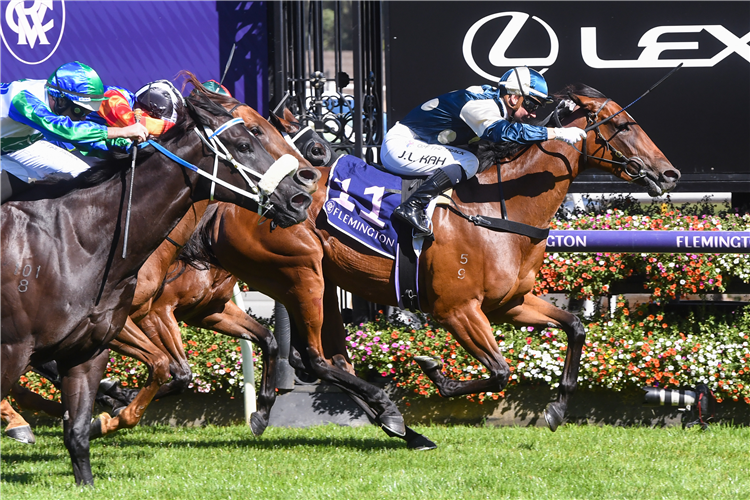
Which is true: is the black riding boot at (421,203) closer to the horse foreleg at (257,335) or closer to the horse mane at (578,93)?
the horse mane at (578,93)

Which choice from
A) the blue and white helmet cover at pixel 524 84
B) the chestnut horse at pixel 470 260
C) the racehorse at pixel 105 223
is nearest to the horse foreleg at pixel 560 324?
the chestnut horse at pixel 470 260

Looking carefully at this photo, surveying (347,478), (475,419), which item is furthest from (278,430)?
(347,478)

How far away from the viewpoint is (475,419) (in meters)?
7.11

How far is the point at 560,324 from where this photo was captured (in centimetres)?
615

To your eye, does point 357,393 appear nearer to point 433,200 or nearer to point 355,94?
point 433,200

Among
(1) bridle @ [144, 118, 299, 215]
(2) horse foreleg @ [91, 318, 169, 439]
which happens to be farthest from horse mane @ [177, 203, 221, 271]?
(1) bridle @ [144, 118, 299, 215]

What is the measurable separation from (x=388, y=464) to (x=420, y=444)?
510 mm

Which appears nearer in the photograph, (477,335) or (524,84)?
(477,335)

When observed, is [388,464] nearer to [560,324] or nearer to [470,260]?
[470,260]

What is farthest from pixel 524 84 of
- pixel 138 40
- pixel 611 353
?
pixel 138 40

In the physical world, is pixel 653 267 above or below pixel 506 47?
below

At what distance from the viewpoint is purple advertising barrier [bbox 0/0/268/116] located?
28.9 feet

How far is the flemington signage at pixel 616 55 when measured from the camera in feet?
25.9

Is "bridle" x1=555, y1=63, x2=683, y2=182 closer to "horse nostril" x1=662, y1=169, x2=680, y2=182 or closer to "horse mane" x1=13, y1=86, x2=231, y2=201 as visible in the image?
"horse nostril" x1=662, y1=169, x2=680, y2=182
